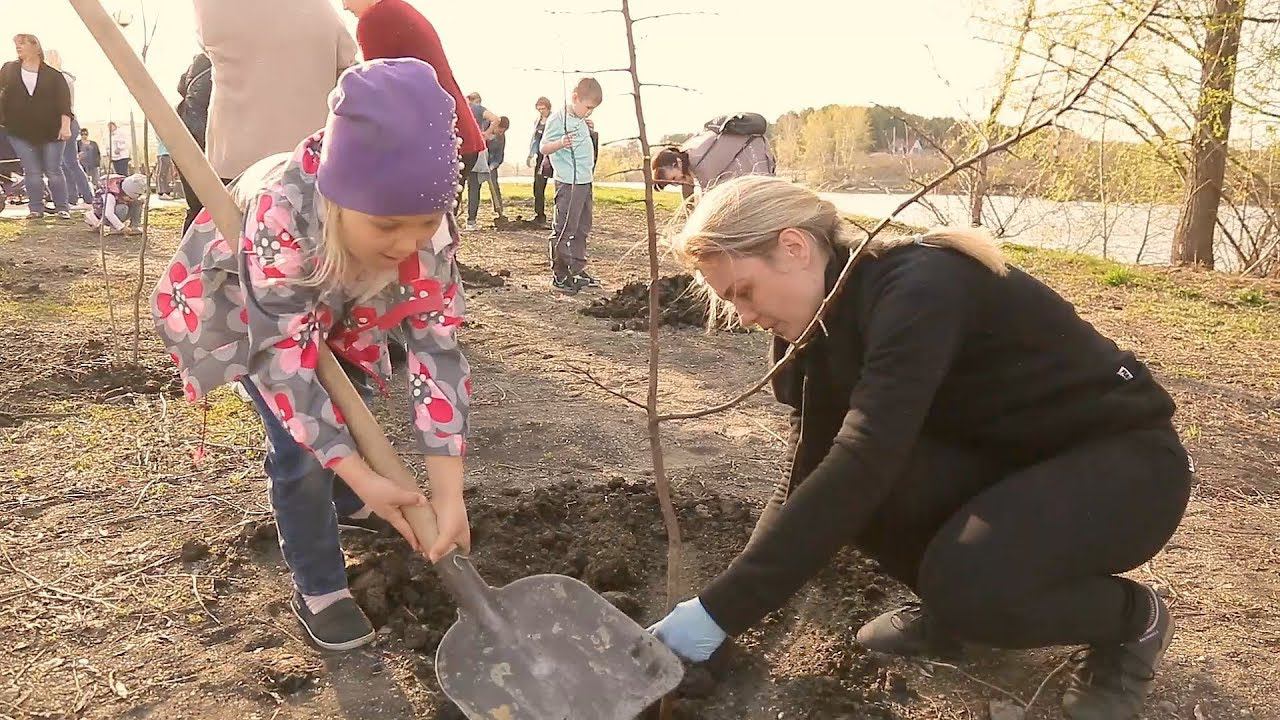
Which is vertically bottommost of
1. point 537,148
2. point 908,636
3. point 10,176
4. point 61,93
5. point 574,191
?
point 908,636

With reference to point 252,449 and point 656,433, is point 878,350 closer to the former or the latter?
point 656,433

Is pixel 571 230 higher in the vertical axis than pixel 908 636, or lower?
higher

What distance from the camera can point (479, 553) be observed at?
2471 mm

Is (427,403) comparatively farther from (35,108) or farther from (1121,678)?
(35,108)

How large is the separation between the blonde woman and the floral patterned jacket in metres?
0.53

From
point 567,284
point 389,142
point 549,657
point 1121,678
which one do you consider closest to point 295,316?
point 389,142

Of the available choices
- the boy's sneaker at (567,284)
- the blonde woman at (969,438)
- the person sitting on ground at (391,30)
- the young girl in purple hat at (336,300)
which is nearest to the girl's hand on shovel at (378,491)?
the young girl in purple hat at (336,300)

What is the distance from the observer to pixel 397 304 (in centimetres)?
192

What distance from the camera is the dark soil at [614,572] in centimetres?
193

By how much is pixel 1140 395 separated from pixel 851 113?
12.6 feet

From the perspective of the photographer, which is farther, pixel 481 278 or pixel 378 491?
pixel 481 278

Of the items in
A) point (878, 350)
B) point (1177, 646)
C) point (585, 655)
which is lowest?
point (1177, 646)

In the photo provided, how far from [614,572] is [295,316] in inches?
39.6

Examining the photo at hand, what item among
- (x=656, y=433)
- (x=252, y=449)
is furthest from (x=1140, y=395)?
(x=252, y=449)
